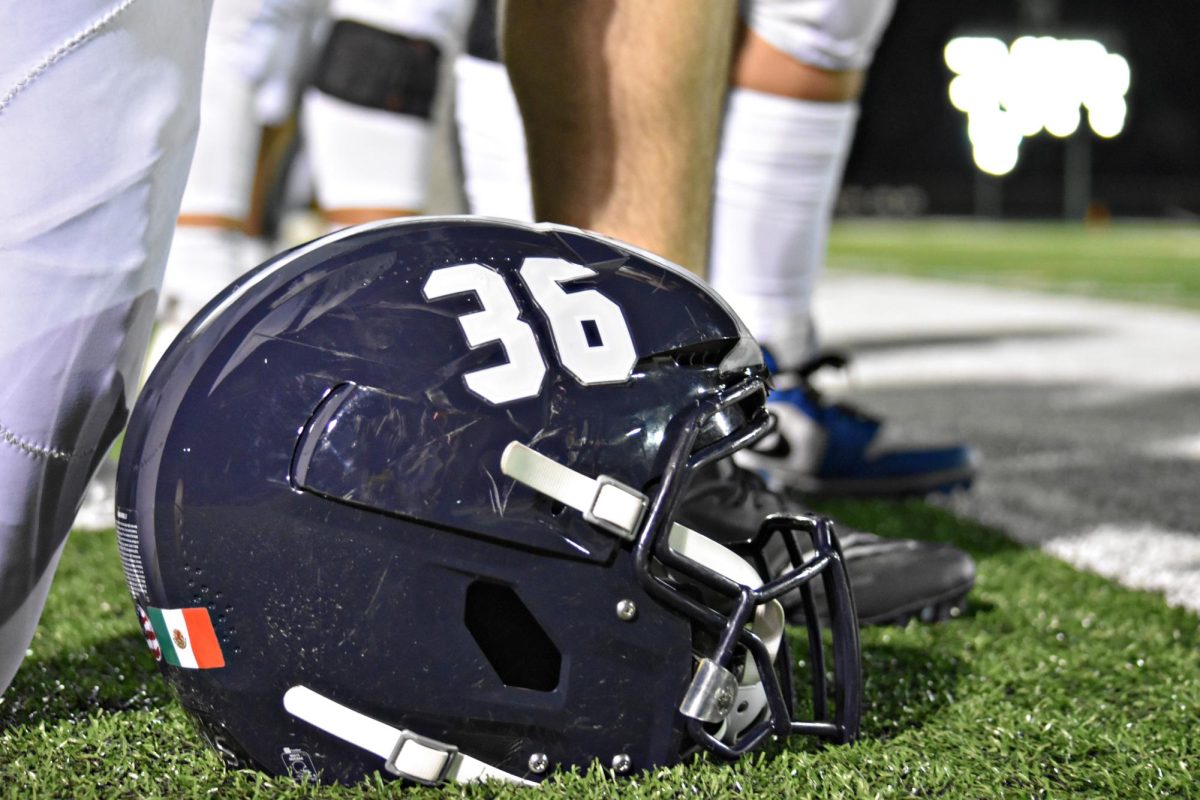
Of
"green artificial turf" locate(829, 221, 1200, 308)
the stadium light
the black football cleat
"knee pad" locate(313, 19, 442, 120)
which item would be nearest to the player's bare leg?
the black football cleat

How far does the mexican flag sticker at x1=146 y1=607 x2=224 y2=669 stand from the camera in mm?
843

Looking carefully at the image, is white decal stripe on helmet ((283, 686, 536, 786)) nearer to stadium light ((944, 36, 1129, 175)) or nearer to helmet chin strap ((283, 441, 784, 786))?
helmet chin strap ((283, 441, 784, 786))

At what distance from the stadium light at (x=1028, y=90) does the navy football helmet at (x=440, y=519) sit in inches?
838

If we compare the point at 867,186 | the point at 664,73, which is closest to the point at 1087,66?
the point at 867,186

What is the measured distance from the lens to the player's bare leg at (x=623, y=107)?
118 cm

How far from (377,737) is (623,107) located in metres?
0.63

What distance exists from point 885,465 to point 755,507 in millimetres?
856

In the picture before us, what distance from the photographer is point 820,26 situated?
1.65 m

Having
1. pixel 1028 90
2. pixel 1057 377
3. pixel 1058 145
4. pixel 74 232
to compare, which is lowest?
pixel 1058 145

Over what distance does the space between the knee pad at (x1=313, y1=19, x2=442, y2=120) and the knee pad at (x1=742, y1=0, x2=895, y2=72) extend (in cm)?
60

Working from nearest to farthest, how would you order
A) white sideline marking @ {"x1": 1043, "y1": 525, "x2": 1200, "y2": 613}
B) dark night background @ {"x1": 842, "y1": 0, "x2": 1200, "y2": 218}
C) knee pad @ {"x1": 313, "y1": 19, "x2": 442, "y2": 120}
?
1. white sideline marking @ {"x1": 1043, "y1": 525, "x2": 1200, "y2": 613}
2. knee pad @ {"x1": 313, "y1": 19, "x2": 442, "y2": 120}
3. dark night background @ {"x1": 842, "y1": 0, "x2": 1200, "y2": 218}

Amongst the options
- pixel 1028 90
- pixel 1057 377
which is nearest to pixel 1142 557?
pixel 1057 377

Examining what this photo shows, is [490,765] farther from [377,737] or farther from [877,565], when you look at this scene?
[877,565]

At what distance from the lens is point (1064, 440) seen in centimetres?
243
